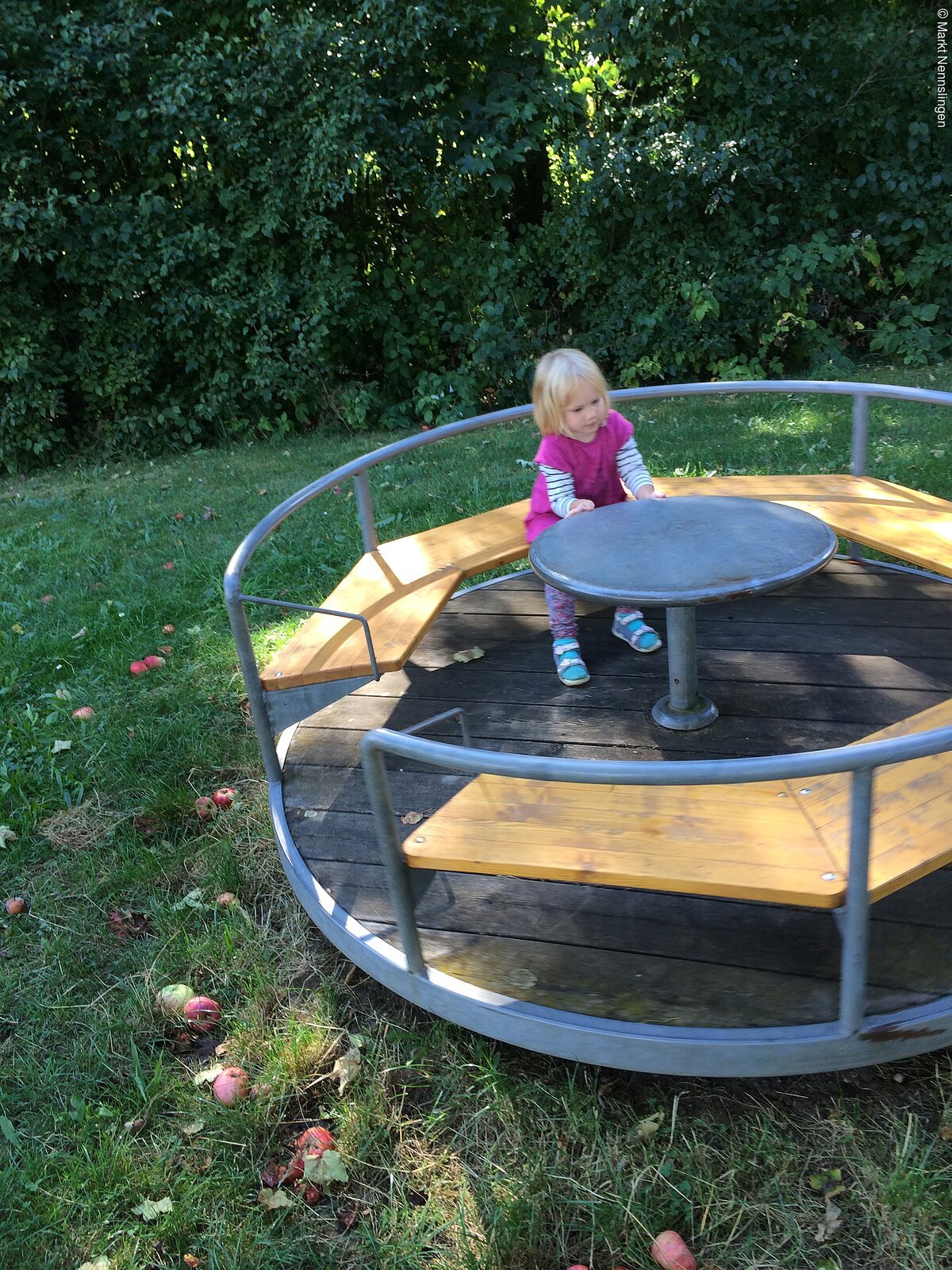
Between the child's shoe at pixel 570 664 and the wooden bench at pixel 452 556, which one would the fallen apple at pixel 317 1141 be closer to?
the wooden bench at pixel 452 556

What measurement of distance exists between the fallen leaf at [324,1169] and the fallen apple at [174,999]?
61 centimetres

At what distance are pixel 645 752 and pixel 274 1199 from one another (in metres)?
1.54

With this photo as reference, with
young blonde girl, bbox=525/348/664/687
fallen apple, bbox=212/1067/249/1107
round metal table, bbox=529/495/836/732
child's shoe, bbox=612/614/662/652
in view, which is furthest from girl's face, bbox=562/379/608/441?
fallen apple, bbox=212/1067/249/1107

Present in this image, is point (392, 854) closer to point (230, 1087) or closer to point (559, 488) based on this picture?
Result: point (230, 1087)

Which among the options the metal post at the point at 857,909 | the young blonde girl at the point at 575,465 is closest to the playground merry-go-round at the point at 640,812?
the metal post at the point at 857,909

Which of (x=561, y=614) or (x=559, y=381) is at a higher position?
(x=559, y=381)

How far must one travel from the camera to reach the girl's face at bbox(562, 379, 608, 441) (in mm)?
3260

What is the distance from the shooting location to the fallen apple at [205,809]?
10.9ft

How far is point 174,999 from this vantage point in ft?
8.33

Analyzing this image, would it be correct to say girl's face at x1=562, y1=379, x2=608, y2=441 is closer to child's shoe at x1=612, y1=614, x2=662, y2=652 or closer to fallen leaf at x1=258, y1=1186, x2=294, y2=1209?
child's shoe at x1=612, y1=614, x2=662, y2=652

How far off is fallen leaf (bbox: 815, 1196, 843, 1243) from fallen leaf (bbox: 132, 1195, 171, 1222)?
4.18 feet

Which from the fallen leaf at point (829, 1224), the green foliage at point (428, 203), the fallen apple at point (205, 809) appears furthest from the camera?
the green foliage at point (428, 203)

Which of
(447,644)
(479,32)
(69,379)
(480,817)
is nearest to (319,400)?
(69,379)

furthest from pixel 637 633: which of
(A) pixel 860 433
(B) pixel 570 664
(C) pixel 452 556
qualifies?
(A) pixel 860 433
